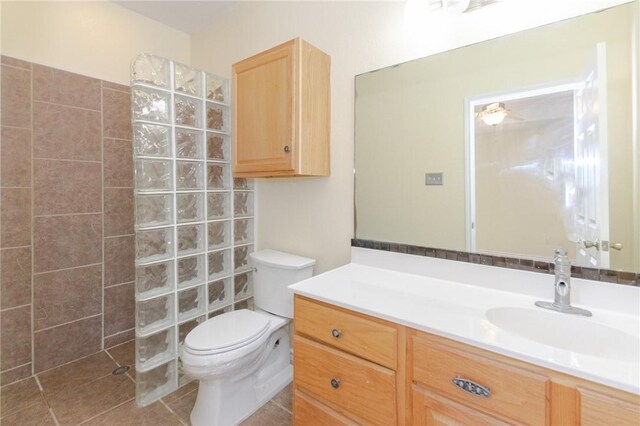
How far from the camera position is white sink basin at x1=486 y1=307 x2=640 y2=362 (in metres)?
0.86

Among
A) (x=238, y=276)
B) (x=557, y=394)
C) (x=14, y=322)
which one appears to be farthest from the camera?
(x=238, y=276)

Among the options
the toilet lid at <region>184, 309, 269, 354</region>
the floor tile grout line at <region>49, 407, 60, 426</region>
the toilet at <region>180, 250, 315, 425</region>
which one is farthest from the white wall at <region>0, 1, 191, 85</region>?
the floor tile grout line at <region>49, 407, 60, 426</region>

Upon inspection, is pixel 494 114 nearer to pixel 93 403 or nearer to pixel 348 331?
pixel 348 331

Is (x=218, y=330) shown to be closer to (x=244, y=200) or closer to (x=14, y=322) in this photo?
(x=244, y=200)

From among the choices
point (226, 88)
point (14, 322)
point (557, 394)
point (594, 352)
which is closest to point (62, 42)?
point (226, 88)

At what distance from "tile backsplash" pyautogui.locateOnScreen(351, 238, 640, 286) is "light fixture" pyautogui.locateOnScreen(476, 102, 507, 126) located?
563 millimetres

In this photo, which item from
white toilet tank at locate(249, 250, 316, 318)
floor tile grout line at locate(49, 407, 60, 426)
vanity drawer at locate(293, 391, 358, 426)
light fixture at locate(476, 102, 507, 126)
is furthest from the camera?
white toilet tank at locate(249, 250, 316, 318)

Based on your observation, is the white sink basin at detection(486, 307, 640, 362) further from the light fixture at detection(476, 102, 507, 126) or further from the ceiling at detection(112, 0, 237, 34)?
the ceiling at detection(112, 0, 237, 34)

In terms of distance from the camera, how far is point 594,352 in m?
0.89

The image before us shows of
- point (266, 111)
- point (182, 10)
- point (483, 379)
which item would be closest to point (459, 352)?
point (483, 379)

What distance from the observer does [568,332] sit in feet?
3.13

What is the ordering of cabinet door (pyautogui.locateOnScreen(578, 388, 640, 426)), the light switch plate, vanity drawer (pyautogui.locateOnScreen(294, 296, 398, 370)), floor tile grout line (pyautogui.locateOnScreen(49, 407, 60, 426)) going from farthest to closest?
1. floor tile grout line (pyautogui.locateOnScreen(49, 407, 60, 426))
2. the light switch plate
3. vanity drawer (pyautogui.locateOnScreen(294, 296, 398, 370))
4. cabinet door (pyautogui.locateOnScreen(578, 388, 640, 426))

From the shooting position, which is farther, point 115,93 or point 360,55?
point 115,93

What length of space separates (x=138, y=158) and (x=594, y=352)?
80.8 inches
